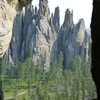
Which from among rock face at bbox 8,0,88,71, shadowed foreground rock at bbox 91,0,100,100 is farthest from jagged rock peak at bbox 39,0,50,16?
shadowed foreground rock at bbox 91,0,100,100

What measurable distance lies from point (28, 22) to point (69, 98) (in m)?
59.9

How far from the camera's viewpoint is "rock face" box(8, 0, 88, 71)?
133m

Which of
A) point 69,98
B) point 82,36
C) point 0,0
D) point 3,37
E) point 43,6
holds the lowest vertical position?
point 69,98

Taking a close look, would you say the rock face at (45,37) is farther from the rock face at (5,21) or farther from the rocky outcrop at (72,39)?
the rock face at (5,21)

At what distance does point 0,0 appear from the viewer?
24984 millimetres

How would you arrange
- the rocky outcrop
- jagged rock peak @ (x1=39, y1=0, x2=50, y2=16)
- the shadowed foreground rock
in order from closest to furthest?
the shadowed foreground rock < jagged rock peak @ (x1=39, y1=0, x2=50, y2=16) < the rocky outcrop

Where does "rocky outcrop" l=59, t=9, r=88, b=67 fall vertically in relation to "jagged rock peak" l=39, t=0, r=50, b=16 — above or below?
below

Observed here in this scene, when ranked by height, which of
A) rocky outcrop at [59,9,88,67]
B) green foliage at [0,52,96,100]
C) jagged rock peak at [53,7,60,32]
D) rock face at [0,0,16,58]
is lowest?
green foliage at [0,52,96,100]

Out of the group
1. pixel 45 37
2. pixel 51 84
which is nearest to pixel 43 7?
pixel 45 37

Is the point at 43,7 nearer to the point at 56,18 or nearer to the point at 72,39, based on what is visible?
the point at 56,18

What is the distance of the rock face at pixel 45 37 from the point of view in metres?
133

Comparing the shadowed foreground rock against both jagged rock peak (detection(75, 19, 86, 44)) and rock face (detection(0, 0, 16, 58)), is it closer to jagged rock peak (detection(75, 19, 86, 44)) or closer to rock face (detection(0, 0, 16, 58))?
rock face (detection(0, 0, 16, 58))

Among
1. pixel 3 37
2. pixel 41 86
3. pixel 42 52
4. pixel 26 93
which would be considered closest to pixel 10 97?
pixel 26 93

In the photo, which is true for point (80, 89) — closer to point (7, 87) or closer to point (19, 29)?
point (7, 87)
